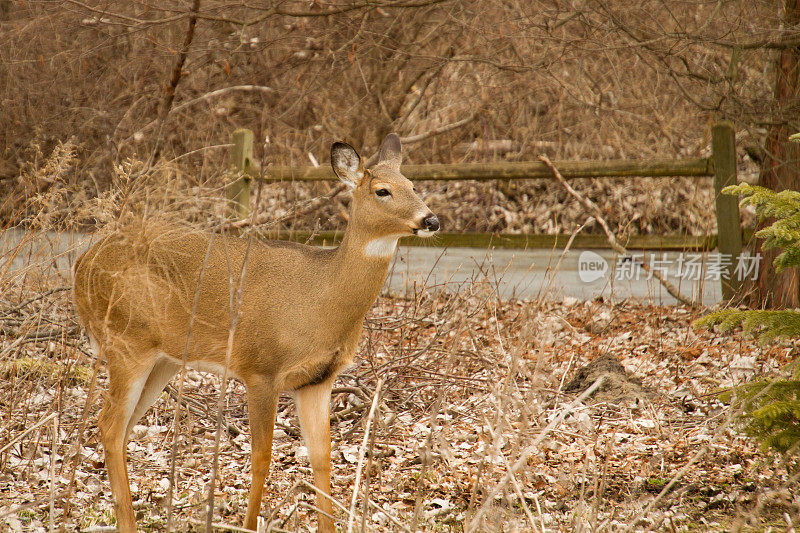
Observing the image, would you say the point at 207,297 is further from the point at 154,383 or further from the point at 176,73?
the point at 176,73

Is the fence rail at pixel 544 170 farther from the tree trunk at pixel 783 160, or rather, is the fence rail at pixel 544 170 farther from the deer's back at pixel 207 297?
the deer's back at pixel 207 297

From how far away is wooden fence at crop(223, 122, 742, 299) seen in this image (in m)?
8.07

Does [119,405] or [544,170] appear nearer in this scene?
Result: [119,405]

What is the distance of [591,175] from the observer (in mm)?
8617

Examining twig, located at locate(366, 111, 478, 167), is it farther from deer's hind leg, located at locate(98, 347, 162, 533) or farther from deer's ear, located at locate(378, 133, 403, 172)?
deer's hind leg, located at locate(98, 347, 162, 533)

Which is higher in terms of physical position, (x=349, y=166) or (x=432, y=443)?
(x=349, y=166)

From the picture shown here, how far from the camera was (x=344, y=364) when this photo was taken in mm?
3771

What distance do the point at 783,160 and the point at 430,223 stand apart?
5384mm

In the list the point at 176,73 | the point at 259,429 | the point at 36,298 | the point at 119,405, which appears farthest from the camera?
the point at 176,73

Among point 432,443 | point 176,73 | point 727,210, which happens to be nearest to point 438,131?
point 176,73

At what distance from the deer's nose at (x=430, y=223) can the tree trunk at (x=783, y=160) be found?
15.8 ft

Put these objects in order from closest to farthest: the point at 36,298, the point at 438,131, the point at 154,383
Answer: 1. the point at 154,383
2. the point at 36,298
3. the point at 438,131

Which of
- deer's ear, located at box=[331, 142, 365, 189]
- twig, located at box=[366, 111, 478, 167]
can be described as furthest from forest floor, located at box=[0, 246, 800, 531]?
twig, located at box=[366, 111, 478, 167]

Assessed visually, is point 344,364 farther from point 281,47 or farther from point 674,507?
point 281,47
